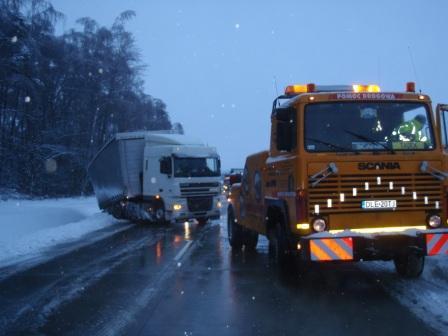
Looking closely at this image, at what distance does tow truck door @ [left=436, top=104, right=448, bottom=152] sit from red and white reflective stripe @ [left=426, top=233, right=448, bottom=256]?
1.42 metres

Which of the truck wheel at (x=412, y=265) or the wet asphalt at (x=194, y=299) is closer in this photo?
the wet asphalt at (x=194, y=299)

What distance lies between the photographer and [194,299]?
25.3 feet

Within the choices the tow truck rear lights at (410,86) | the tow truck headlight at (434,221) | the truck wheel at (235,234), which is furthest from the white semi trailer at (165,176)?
the tow truck headlight at (434,221)

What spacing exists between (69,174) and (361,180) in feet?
128

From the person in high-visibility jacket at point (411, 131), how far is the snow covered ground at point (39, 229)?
774 centimetres

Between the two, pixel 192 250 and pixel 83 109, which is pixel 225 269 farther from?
pixel 83 109

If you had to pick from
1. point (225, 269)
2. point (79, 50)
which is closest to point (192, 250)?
point (225, 269)

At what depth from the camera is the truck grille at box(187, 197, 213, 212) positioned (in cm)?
2058

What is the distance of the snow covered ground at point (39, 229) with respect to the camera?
43.0 ft

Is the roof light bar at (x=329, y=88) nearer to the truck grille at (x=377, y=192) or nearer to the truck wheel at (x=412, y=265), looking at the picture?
the truck grille at (x=377, y=192)

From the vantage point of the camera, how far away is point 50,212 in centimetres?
2670

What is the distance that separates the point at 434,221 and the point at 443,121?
1.57m

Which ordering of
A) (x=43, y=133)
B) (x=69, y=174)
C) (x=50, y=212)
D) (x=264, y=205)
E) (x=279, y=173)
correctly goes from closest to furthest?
(x=279, y=173) → (x=264, y=205) → (x=50, y=212) → (x=43, y=133) → (x=69, y=174)

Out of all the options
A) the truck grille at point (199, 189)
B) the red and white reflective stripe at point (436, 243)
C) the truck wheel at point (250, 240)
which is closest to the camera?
the red and white reflective stripe at point (436, 243)
